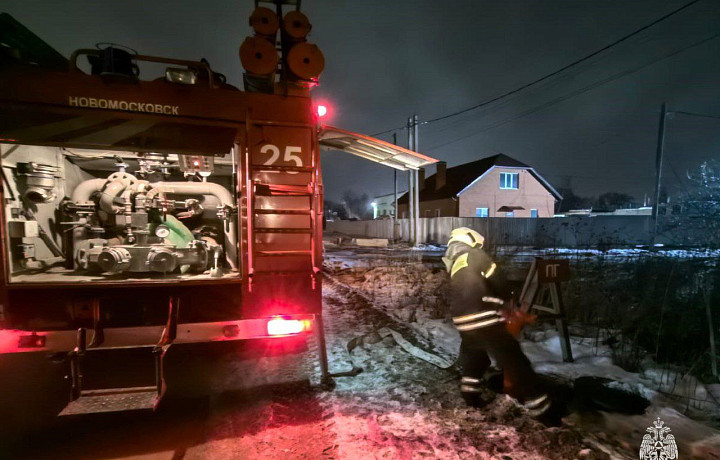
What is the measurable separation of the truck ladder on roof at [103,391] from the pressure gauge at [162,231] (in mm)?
1197

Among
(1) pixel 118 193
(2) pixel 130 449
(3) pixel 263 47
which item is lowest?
(2) pixel 130 449

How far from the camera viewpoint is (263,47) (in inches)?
124

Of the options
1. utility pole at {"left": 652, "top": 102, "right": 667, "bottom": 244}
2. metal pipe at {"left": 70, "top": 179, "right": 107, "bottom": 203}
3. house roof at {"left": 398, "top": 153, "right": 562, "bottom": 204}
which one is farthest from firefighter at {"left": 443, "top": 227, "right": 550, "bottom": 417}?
house roof at {"left": 398, "top": 153, "right": 562, "bottom": 204}

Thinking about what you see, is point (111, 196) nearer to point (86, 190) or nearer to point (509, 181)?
point (86, 190)

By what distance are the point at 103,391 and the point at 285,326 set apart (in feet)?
5.29

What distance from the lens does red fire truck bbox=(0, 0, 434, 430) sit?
9.41 ft

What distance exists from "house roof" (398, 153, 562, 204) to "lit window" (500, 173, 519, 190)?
895 millimetres

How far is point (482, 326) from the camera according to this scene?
3.10m

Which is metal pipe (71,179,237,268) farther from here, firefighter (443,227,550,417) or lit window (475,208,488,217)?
lit window (475,208,488,217)

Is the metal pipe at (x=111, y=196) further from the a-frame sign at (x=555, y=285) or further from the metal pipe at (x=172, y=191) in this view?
the a-frame sign at (x=555, y=285)

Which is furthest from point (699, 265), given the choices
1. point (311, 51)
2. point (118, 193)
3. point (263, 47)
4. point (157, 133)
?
point (118, 193)

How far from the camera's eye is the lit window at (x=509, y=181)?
1280 inches

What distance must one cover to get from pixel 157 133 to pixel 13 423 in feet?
10.1

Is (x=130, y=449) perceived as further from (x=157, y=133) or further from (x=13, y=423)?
(x=157, y=133)
